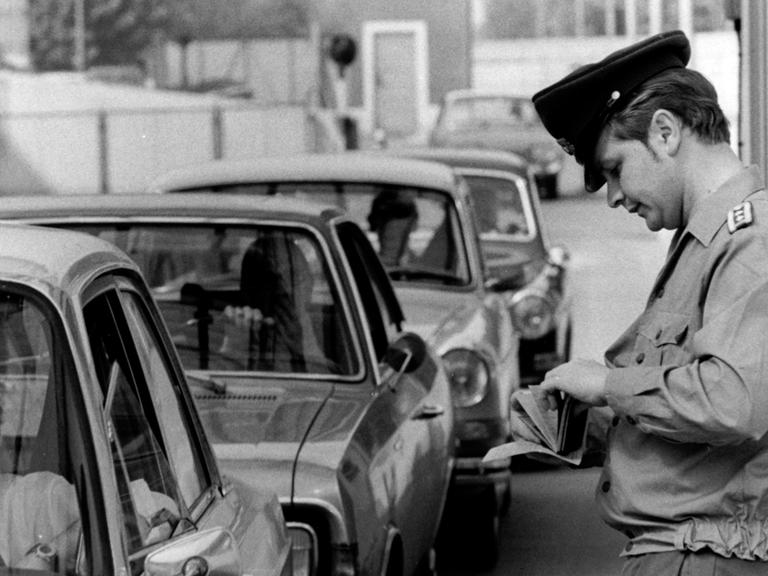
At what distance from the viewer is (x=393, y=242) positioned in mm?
9789

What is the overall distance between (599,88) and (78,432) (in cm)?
111

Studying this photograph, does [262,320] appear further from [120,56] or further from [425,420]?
[120,56]

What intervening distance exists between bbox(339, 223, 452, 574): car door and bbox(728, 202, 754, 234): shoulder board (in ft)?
7.81

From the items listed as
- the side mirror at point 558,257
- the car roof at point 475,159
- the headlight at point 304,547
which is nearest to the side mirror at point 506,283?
Answer: the side mirror at point 558,257

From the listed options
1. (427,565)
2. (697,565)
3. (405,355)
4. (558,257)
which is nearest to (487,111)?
(558,257)

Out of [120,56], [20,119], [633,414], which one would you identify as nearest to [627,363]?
[633,414]

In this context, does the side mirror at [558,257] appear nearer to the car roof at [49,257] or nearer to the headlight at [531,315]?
the headlight at [531,315]

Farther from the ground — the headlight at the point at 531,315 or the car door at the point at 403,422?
the car door at the point at 403,422

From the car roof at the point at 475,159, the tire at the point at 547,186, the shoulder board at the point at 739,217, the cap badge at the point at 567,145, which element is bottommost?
the tire at the point at 547,186

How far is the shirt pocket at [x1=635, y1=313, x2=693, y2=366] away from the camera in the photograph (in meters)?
3.27

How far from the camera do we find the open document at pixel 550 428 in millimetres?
3424

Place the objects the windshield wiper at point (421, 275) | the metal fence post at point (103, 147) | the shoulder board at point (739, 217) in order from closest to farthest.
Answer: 1. the shoulder board at point (739, 217)
2. the windshield wiper at point (421, 275)
3. the metal fence post at point (103, 147)

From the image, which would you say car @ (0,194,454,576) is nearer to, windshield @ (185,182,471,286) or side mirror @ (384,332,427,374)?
side mirror @ (384,332,427,374)

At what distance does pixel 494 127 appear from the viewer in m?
32.9
